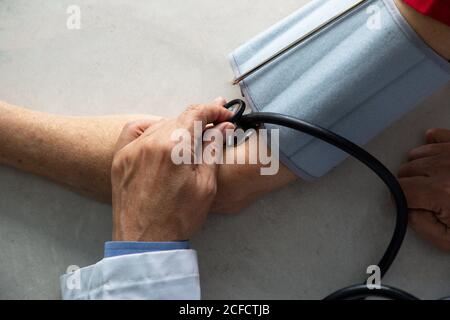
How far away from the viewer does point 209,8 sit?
42.4 inches

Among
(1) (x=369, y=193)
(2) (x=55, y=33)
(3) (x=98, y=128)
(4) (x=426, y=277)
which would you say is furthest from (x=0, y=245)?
(4) (x=426, y=277)

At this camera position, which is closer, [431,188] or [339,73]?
[339,73]

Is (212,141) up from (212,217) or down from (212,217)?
up

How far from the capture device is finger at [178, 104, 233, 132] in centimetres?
83

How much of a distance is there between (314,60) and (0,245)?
77 cm

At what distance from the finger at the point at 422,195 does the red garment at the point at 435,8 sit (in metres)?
0.33

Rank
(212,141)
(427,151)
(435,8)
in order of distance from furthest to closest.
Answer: (427,151) → (212,141) → (435,8)

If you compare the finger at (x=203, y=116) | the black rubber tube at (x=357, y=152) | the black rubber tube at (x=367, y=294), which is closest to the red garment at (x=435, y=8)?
the black rubber tube at (x=357, y=152)

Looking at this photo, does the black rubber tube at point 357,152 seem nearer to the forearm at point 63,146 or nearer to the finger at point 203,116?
the finger at point 203,116

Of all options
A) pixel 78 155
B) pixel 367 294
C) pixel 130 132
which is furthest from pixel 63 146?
pixel 367 294

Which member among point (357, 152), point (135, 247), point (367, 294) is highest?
point (357, 152)

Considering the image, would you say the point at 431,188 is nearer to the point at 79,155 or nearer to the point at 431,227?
the point at 431,227

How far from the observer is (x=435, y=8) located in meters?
0.77

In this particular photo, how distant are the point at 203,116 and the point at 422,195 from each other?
1.57 ft
